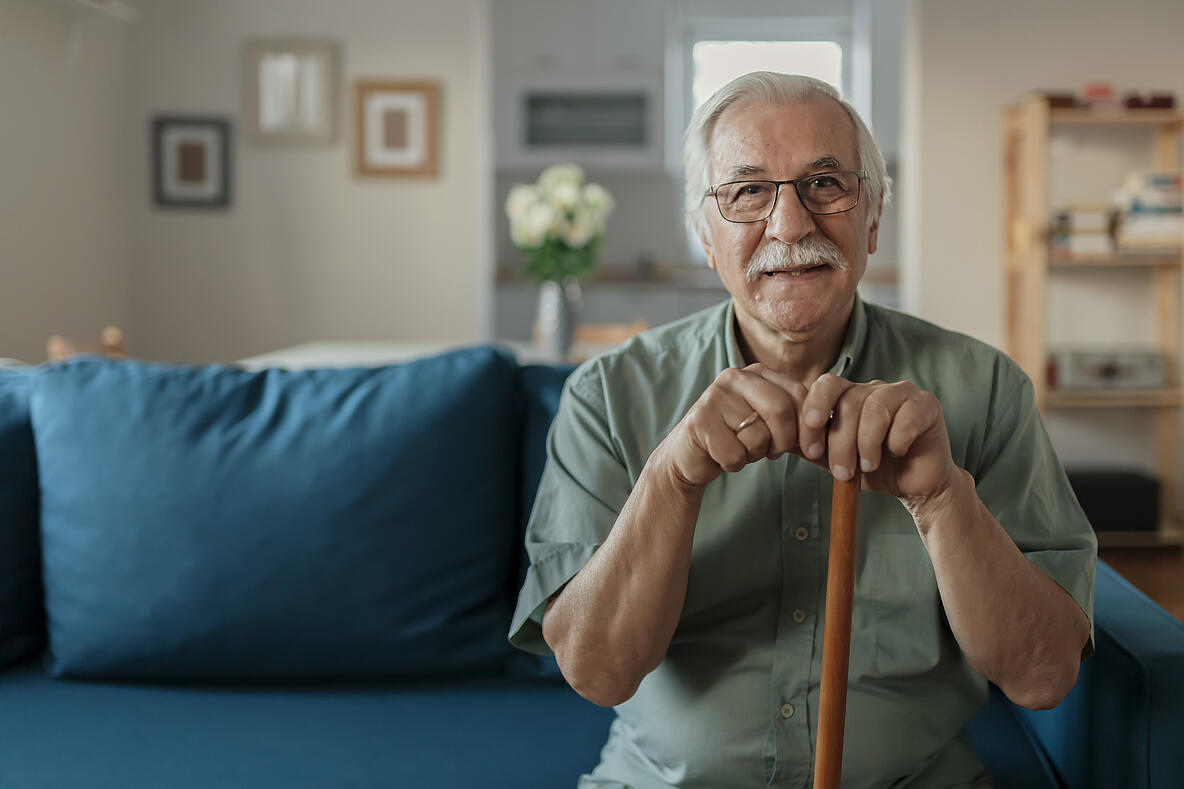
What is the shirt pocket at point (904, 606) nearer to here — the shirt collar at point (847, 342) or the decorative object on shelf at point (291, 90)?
the shirt collar at point (847, 342)

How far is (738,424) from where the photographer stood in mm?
1001

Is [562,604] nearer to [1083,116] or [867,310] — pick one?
[867,310]

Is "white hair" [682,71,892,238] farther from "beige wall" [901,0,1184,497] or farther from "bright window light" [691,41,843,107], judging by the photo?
"bright window light" [691,41,843,107]

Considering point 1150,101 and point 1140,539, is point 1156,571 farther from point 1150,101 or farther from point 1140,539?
point 1150,101

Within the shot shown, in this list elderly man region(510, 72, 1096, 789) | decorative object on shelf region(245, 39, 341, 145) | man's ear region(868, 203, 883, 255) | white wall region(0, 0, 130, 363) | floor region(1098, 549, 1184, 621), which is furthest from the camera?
decorative object on shelf region(245, 39, 341, 145)

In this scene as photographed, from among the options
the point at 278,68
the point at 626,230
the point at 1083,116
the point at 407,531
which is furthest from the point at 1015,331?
the point at 407,531

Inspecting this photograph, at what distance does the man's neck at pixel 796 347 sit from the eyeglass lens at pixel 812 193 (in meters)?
0.13

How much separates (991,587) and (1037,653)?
10 cm

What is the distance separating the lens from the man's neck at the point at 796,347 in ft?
4.15

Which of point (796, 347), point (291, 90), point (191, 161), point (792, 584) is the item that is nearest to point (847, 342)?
point (796, 347)

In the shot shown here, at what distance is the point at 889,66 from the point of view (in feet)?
21.4

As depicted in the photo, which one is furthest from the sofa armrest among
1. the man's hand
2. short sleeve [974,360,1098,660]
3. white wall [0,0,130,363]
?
white wall [0,0,130,363]

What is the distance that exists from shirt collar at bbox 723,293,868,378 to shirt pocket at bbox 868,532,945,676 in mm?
203

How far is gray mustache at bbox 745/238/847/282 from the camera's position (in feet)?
3.86
